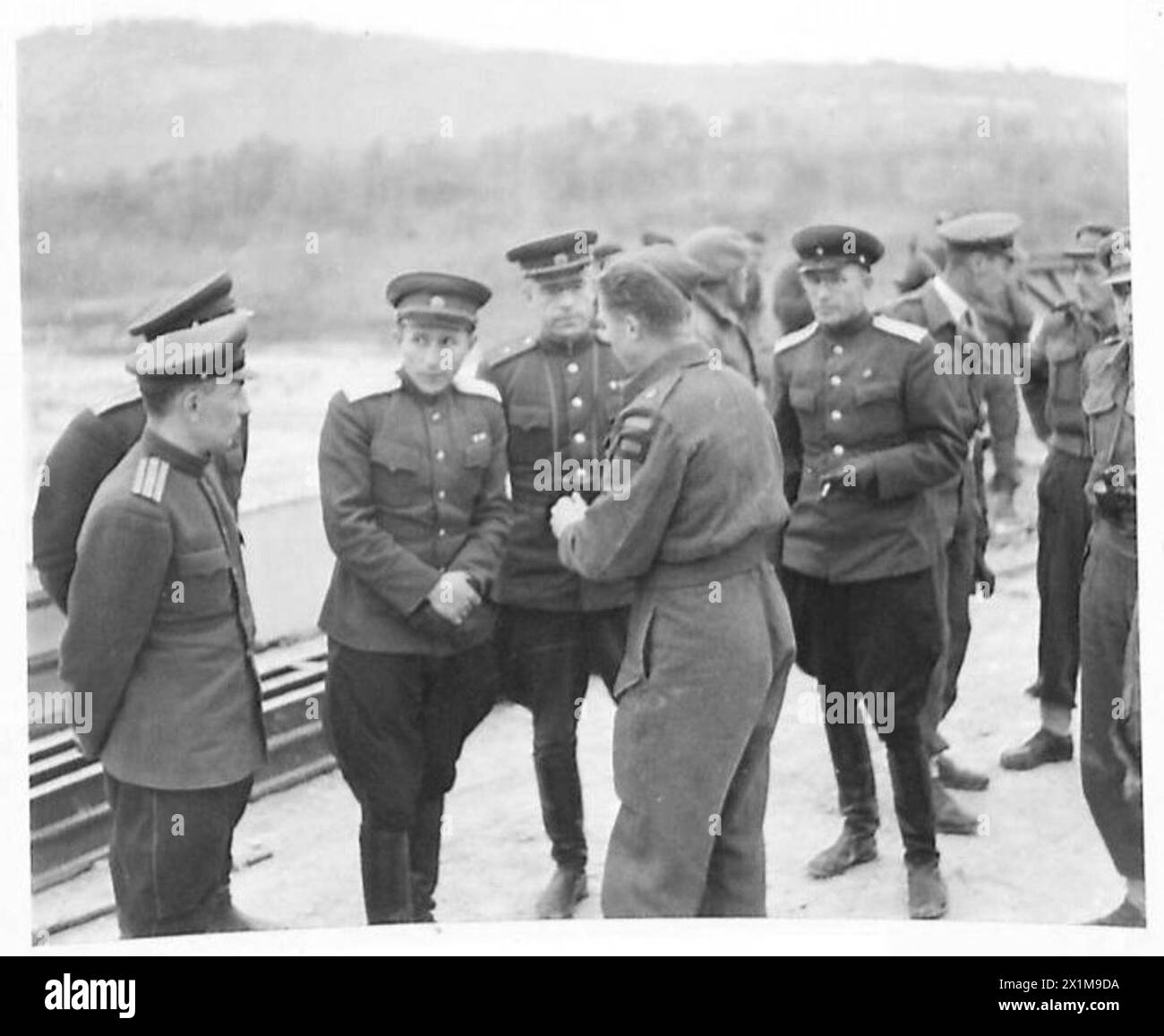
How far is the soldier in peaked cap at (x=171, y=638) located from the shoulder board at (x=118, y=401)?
0.24ft

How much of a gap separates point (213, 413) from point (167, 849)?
1.01m

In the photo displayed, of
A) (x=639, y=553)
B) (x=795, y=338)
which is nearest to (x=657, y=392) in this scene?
(x=639, y=553)

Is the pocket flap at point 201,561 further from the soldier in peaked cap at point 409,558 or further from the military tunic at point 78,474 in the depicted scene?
the soldier in peaked cap at point 409,558

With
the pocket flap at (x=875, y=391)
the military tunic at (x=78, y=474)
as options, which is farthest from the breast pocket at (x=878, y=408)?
the military tunic at (x=78, y=474)

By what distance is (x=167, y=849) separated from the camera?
4.11 m

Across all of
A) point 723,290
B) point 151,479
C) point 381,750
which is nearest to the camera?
point 151,479

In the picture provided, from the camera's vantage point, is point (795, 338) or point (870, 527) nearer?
point (870, 527)

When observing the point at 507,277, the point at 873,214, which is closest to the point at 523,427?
the point at 507,277

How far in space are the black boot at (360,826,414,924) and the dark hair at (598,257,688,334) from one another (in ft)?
4.63

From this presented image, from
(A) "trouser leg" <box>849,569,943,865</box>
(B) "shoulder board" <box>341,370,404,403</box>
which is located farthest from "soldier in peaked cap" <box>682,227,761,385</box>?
(B) "shoulder board" <box>341,370,404,403</box>

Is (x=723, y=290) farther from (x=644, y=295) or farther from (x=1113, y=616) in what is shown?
(x=1113, y=616)

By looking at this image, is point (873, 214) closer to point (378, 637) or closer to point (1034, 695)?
point (1034, 695)

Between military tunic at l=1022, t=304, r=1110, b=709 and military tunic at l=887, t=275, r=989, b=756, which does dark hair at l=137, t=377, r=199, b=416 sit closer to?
military tunic at l=887, t=275, r=989, b=756

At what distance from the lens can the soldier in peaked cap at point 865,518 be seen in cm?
442
